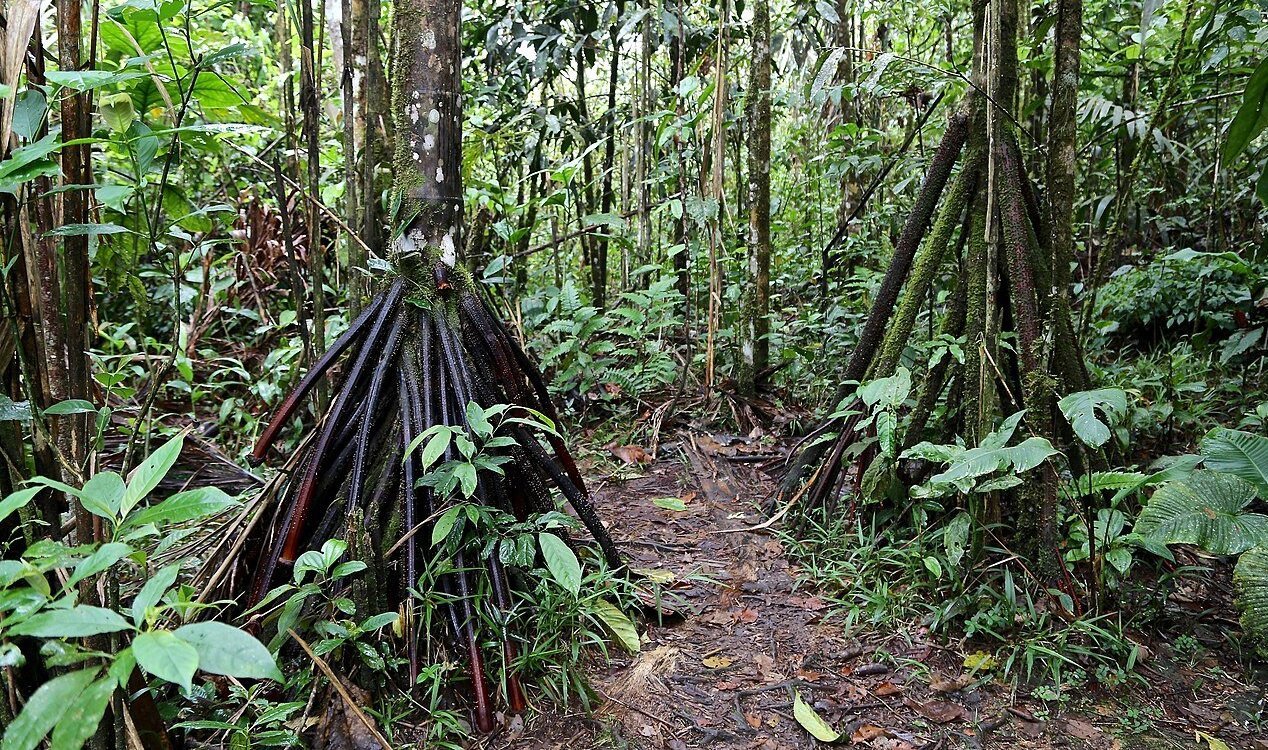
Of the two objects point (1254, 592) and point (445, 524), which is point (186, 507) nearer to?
point (445, 524)

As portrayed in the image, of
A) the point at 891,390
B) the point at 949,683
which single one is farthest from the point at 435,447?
the point at 949,683

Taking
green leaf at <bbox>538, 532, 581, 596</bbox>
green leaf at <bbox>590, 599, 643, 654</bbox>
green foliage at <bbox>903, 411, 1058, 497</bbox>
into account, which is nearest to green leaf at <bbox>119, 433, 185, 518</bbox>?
green leaf at <bbox>538, 532, 581, 596</bbox>

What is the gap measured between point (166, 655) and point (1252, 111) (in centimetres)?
272

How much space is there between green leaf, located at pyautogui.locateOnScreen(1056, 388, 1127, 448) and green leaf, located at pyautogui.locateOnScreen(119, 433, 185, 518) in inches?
85.5

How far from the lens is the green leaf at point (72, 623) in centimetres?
97

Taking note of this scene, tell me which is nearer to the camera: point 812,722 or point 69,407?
point 69,407

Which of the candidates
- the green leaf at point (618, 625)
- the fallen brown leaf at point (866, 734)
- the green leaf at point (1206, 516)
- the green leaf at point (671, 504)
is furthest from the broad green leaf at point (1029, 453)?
the green leaf at point (671, 504)

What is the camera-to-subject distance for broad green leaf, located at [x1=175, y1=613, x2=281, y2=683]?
0.99 metres

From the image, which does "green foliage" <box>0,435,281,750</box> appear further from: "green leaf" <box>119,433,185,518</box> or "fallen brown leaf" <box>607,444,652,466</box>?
"fallen brown leaf" <box>607,444,652,466</box>

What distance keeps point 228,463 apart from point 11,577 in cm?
264

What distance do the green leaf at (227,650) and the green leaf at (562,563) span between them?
1140 mm

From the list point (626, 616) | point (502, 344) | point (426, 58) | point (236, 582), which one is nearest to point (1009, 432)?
point (626, 616)

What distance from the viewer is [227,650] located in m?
1.01

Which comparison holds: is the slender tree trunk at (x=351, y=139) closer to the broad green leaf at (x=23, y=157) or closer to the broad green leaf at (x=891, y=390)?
the broad green leaf at (x=23, y=157)
